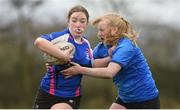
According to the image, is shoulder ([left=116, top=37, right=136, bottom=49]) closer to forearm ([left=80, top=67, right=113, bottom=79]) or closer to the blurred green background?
forearm ([left=80, top=67, right=113, bottom=79])

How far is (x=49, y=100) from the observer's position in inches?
225

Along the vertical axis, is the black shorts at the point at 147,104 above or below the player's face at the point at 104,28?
below

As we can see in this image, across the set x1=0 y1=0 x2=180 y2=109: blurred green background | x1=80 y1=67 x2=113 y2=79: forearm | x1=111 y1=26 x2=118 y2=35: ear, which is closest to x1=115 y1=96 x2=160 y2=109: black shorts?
x1=80 y1=67 x2=113 y2=79: forearm

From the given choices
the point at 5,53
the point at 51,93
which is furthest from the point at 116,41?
the point at 5,53

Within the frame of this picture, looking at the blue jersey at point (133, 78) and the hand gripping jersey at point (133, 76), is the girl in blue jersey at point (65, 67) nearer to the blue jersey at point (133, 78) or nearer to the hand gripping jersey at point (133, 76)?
the hand gripping jersey at point (133, 76)

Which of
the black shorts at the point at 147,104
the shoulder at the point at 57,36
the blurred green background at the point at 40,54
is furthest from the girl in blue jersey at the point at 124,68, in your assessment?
the blurred green background at the point at 40,54

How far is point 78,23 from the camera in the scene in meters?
5.49

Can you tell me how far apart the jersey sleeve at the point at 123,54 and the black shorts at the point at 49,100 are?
2.57ft

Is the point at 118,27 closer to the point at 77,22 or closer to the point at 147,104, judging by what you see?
the point at 77,22

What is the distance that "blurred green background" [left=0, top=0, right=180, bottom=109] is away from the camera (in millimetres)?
20234

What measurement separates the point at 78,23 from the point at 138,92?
1093 mm

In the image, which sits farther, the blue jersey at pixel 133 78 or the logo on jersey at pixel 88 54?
the logo on jersey at pixel 88 54

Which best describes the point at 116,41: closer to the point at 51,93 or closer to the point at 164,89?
the point at 51,93

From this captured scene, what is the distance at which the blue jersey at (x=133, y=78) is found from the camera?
538 centimetres
